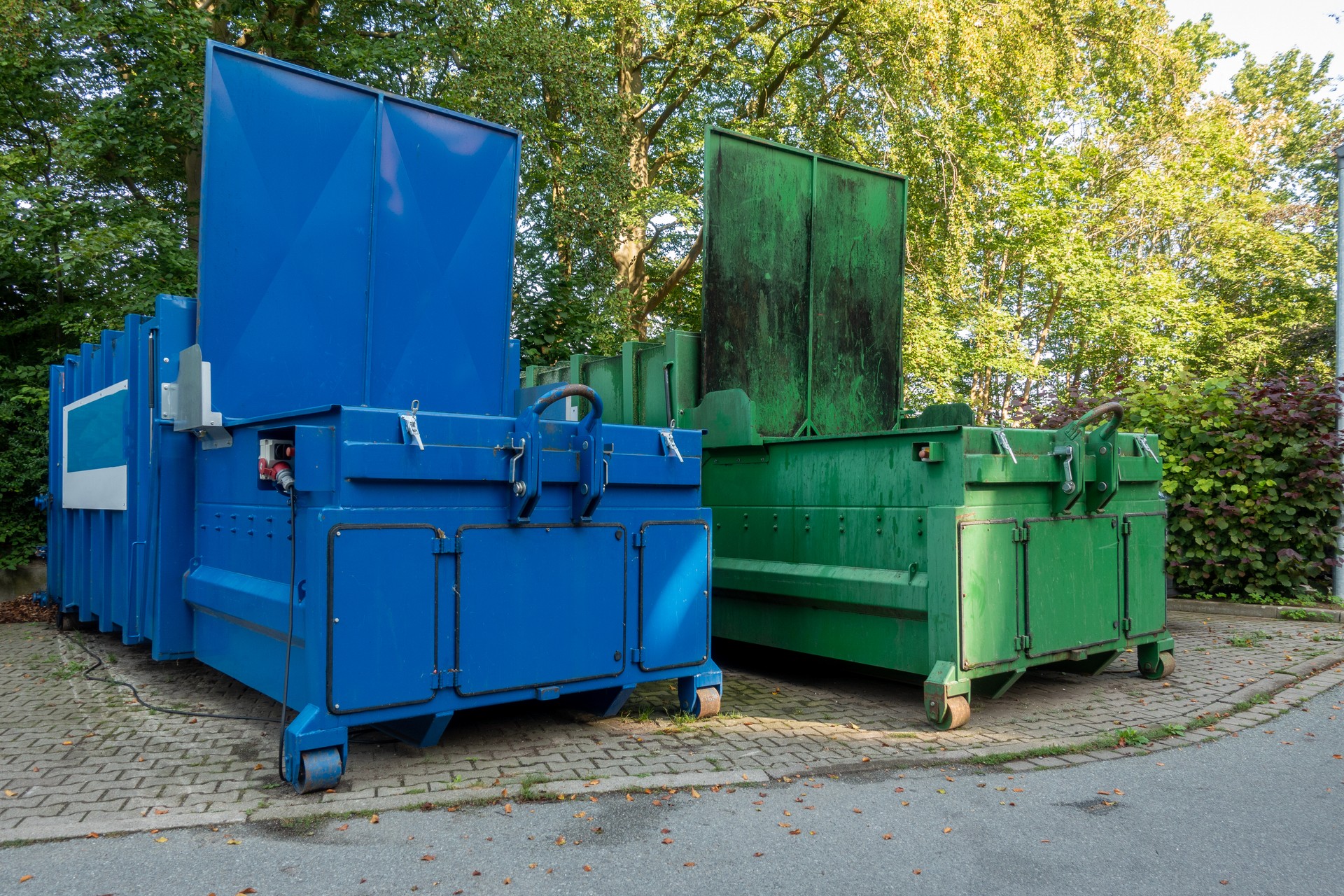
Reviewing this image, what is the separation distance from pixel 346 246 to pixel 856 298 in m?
4.56

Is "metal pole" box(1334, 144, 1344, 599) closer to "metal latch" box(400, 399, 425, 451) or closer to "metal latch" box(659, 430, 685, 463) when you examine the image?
"metal latch" box(659, 430, 685, 463)

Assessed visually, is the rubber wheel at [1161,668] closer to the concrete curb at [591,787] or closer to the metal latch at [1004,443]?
the concrete curb at [591,787]

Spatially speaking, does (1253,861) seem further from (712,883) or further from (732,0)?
(732,0)

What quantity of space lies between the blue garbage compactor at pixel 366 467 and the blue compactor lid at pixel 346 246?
0.02 m

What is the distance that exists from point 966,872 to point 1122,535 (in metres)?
3.71

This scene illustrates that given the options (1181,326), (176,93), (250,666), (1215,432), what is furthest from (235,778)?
(1181,326)

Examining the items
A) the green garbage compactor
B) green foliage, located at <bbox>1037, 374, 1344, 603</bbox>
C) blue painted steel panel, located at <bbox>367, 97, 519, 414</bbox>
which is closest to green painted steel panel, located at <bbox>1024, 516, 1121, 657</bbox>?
the green garbage compactor

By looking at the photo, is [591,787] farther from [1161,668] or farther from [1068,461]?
[1161,668]

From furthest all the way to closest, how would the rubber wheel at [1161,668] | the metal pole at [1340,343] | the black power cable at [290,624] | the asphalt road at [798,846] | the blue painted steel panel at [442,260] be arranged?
1. the metal pole at [1340,343]
2. the rubber wheel at [1161,668]
3. the blue painted steel panel at [442,260]
4. the black power cable at [290,624]
5. the asphalt road at [798,846]

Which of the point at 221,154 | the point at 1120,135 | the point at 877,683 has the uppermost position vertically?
the point at 1120,135

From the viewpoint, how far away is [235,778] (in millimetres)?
4332

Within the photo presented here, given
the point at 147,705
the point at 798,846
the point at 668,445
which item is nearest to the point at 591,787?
the point at 798,846

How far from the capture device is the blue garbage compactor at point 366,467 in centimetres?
419

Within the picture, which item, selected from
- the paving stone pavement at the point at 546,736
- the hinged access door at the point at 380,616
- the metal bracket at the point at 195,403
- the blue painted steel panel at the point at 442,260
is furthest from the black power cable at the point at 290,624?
the blue painted steel panel at the point at 442,260
